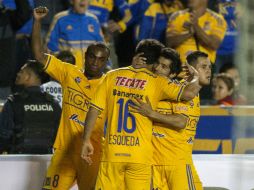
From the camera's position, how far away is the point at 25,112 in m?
8.20

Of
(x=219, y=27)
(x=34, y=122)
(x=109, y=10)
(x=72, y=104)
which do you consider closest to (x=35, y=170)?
(x=34, y=122)

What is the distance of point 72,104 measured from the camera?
743cm

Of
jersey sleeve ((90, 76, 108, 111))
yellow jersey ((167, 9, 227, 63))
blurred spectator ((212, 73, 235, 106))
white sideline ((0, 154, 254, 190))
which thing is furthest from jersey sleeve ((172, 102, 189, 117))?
yellow jersey ((167, 9, 227, 63))

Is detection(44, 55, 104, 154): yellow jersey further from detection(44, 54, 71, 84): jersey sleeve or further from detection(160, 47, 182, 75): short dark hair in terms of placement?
detection(160, 47, 182, 75): short dark hair

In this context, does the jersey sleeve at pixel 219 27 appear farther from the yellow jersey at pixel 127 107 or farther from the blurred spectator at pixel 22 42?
the yellow jersey at pixel 127 107

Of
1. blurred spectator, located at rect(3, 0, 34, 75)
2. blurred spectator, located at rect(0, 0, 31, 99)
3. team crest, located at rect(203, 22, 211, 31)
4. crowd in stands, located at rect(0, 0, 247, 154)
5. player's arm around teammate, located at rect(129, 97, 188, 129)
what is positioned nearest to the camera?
player's arm around teammate, located at rect(129, 97, 188, 129)

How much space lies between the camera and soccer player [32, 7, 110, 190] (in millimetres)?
7359

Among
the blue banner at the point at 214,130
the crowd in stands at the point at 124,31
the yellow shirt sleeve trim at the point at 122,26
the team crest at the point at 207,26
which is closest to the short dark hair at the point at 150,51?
the blue banner at the point at 214,130

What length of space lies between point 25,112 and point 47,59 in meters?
1.00

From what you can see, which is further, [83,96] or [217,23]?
[217,23]

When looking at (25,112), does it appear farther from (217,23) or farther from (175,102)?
(217,23)

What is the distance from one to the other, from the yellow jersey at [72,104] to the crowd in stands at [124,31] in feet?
4.36

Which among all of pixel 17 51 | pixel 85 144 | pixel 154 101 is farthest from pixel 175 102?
pixel 17 51

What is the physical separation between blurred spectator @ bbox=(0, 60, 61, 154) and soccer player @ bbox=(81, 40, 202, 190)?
164 centimetres
